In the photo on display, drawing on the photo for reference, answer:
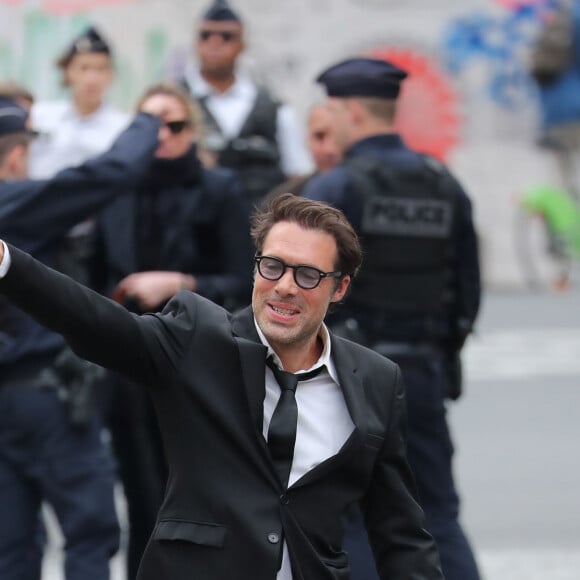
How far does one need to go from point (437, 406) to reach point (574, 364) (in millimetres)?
7704

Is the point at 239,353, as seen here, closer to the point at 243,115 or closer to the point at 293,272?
the point at 293,272

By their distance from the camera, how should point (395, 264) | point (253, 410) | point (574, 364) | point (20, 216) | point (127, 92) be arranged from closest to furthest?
1. point (253, 410)
2. point (20, 216)
3. point (395, 264)
4. point (574, 364)
5. point (127, 92)

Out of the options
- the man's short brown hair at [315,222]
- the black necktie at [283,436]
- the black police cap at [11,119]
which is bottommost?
the black necktie at [283,436]

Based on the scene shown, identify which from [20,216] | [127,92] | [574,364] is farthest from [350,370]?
[127,92]

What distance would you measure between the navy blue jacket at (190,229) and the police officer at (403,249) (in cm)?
37

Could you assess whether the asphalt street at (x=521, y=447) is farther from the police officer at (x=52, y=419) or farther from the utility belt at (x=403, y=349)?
the police officer at (x=52, y=419)

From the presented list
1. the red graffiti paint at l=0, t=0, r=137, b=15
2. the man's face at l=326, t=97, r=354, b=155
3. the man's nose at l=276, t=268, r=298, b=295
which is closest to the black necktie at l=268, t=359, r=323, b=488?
the man's nose at l=276, t=268, r=298, b=295

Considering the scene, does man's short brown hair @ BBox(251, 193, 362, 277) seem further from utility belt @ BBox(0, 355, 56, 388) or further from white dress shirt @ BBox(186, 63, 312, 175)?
white dress shirt @ BBox(186, 63, 312, 175)

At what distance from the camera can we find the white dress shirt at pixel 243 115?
8242 millimetres

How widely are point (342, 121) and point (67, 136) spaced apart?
7.04ft

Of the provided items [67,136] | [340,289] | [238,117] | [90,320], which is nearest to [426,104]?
[238,117]

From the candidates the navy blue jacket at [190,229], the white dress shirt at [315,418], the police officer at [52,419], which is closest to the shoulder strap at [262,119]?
the navy blue jacket at [190,229]

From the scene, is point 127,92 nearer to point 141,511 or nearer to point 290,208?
point 141,511

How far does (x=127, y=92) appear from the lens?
1914cm
